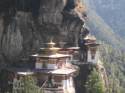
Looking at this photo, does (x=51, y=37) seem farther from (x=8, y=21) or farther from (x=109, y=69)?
(x=109, y=69)

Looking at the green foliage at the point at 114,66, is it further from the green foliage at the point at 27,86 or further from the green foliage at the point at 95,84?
the green foliage at the point at 27,86

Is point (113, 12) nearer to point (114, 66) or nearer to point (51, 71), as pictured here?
point (114, 66)

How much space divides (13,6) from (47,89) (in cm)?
823

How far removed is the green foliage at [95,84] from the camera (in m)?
37.1

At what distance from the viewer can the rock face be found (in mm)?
36531

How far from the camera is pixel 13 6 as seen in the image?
3681 centimetres

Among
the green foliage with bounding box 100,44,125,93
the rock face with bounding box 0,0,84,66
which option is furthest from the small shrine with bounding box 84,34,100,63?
the green foliage with bounding box 100,44,125,93

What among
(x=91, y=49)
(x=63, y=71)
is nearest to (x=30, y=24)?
(x=63, y=71)

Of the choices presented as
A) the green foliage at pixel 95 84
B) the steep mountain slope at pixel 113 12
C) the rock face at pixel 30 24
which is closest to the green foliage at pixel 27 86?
the rock face at pixel 30 24

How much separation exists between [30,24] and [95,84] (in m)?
7.41

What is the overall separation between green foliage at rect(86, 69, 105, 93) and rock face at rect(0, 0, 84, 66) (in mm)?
4262

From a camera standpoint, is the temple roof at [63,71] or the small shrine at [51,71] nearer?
the small shrine at [51,71]

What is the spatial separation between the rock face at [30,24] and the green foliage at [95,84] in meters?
4.26

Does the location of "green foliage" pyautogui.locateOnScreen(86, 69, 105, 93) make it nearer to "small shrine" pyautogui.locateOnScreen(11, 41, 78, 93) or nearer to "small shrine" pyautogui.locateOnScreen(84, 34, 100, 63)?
"small shrine" pyautogui.locateOnScreen(11, 41, 78, 93)
